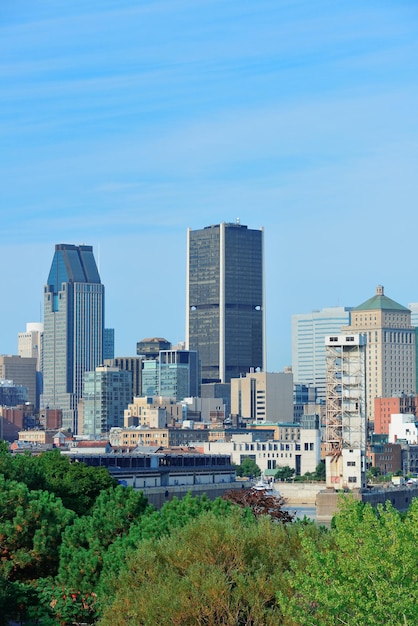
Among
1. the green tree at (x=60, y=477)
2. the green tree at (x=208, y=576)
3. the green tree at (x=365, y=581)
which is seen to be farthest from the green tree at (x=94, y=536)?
the green tree at (x=365, y=581)

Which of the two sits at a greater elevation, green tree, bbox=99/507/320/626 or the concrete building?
the concrete building

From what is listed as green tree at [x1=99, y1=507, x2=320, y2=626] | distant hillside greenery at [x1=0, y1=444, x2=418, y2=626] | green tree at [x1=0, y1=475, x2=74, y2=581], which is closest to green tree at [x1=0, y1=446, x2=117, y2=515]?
distant hillside greenery at [x1=0, y1=444, x2=418, y2=626]

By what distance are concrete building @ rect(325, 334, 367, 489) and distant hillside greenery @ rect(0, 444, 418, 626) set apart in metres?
80.5

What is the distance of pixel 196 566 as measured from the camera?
41.3 metres

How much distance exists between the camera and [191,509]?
52.8 meters

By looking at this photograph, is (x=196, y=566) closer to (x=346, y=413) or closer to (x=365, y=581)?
(x=365, y=581)

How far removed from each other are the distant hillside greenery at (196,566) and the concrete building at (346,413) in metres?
80.5

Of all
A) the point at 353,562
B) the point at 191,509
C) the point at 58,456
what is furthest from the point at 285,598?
the point at 58,456

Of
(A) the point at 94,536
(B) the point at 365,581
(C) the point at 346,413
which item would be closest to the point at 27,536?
(A) the point at 94,536

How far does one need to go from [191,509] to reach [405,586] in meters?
18.4

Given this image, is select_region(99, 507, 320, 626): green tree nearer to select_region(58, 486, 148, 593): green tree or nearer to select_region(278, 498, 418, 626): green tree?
select_region(278, 498, 418, 626): green tree

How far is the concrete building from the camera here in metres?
137

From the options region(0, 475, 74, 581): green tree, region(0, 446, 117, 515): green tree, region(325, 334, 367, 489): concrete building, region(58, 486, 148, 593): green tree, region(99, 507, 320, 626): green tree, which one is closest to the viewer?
region(99, 507, 320, 626): green tree

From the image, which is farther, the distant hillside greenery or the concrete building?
the concrete building
